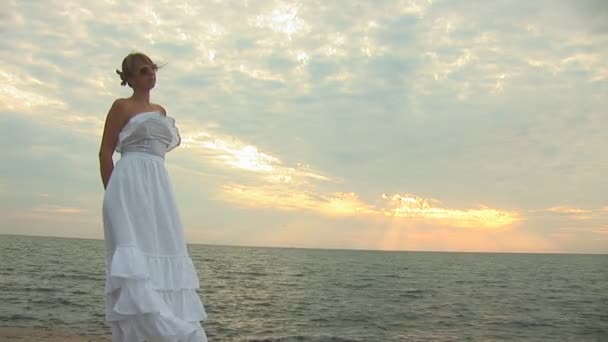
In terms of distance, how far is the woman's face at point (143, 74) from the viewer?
11.9 ft

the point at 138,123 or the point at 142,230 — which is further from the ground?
the point at 138,123

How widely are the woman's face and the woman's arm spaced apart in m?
0.19

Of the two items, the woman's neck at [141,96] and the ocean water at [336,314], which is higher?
the woman's neck at [141,96]

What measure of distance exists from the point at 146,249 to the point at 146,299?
0.35m

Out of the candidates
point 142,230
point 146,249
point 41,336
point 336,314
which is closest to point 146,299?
point 146,249

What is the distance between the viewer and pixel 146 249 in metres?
3.40

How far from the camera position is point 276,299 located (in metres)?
28.7

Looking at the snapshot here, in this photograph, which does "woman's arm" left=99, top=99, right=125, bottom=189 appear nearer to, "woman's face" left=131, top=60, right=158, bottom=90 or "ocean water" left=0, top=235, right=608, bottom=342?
"woman's face" left=131, top=60, right=158, bottom=90

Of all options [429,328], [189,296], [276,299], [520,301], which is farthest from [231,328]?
[520,301]

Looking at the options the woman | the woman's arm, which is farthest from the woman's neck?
the woman's arm

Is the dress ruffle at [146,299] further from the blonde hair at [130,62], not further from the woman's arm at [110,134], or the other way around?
the blonde hair at [130,62]

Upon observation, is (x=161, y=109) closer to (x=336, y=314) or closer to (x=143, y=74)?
(x=143, y=74)

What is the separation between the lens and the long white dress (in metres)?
3.21

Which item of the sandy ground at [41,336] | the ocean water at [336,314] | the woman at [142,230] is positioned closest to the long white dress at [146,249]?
the woman at [142,230]
